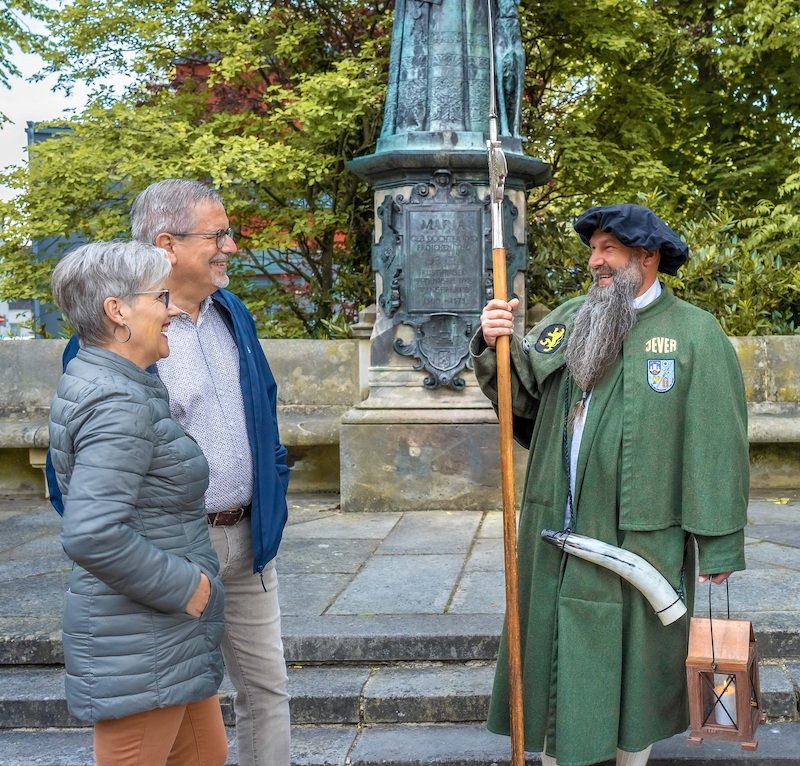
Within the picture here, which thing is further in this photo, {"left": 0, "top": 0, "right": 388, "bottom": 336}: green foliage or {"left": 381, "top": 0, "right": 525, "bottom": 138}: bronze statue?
{"left": 0, "top": 0, "right": 388, "bottom": 336}: green foliage

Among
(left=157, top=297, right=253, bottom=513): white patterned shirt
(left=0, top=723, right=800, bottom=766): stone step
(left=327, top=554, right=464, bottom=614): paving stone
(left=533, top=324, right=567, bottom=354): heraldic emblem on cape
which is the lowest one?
(left=0, top=723, right=800, bottom=766): stone step

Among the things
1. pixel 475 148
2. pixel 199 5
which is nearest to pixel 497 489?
pixel 475 148

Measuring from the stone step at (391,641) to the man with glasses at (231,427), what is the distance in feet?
4.33

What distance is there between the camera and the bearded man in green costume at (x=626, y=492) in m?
3.14

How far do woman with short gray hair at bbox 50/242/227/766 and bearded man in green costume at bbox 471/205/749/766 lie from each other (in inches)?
42.3

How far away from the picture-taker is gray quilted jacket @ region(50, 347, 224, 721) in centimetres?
231

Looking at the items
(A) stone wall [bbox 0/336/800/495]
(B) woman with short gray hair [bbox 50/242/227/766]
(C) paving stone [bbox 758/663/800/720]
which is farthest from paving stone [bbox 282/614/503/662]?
(A) stone wall [bbox 0/336/800/495]

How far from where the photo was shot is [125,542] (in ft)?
7.59

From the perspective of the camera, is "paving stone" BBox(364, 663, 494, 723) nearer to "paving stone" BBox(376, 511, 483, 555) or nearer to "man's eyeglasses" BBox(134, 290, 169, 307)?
"paving stone" BBox(376, 511, 483, 555)

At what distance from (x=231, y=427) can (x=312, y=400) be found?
5026 millimetres

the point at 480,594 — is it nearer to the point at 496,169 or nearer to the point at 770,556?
the point at 770,556

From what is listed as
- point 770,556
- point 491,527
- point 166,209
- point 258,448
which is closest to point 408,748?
point 258,448

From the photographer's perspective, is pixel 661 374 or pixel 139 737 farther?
pixel 661 374

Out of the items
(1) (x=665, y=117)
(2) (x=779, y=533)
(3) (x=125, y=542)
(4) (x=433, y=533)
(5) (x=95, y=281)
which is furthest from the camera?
(1) (x=665, y=117)
